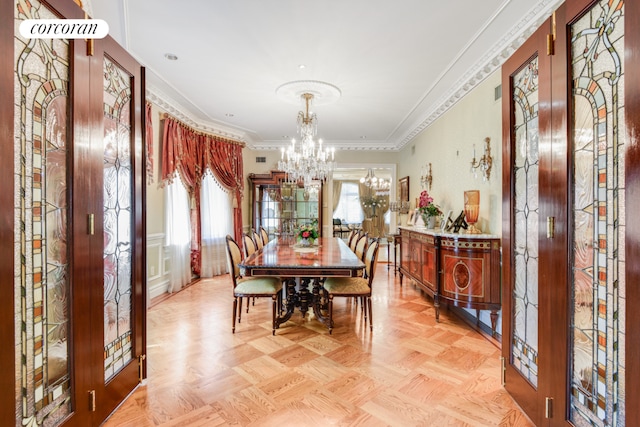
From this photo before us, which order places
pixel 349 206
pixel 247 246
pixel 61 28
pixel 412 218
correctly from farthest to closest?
1. pixel 349 206
2. pixel 412 218
3. pixel 247 246
4. pixel 61 28

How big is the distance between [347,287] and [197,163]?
3489 mm

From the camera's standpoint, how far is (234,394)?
194 cm

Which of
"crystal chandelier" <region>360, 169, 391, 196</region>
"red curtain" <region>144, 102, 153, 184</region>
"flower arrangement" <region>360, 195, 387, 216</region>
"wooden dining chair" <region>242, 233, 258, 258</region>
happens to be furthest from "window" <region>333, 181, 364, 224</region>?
"red curtain" <region>144, 102, 153, 184</region>

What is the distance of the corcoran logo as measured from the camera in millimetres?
1154

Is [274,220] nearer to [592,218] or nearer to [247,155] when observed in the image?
[247,155]

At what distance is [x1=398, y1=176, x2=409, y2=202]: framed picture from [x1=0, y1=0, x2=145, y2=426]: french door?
5094mm

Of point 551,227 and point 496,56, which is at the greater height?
point 496,56

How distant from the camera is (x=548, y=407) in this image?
1487 mm

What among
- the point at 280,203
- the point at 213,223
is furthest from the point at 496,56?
the point at 213,223

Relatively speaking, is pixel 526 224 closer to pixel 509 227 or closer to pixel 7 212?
pixel 509 227

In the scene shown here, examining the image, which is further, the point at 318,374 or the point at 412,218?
the point at 412,218

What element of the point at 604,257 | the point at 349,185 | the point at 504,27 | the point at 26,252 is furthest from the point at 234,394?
the point at 349,185

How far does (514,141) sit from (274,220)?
5.17 m

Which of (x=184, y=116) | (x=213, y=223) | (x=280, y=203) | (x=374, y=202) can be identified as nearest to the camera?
(x=184, y=116)
